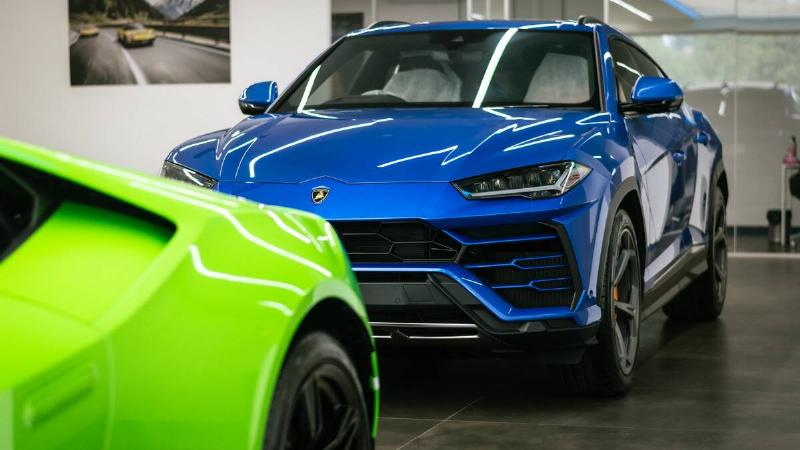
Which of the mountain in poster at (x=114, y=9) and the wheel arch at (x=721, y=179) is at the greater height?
the mountain in poster at (x=114, y=9)

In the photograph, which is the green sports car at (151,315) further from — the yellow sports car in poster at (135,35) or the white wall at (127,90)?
the yellow sports car in poster at (135,35)

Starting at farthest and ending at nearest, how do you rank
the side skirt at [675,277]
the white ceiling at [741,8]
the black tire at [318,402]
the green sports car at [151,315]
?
the white ceiling at [741,8] → the side skirt at [675,277] → the black tire at [318,402] → the green sports car at [151,315]

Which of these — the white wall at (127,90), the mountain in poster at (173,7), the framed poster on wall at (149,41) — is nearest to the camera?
the white wall at (127,90)

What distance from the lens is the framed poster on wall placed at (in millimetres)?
15883

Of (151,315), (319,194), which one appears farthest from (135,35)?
(151,315)

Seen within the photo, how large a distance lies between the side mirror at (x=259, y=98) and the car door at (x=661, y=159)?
5.58 feet

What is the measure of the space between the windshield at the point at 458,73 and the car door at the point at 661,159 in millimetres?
271

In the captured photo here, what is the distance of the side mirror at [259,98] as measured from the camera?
684 centimetres

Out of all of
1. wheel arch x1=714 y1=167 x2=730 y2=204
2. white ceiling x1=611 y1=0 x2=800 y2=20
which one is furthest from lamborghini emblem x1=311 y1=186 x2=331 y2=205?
white ceiling x1=611 y1=0 x2=800 y2=20

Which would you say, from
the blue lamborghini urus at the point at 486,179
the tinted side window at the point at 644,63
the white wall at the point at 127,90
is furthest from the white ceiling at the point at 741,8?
the blue lamborghini urus at the point at 486,179

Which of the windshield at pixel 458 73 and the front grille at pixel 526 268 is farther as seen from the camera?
the windshield at pixel 458 73

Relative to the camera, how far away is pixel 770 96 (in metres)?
14.6

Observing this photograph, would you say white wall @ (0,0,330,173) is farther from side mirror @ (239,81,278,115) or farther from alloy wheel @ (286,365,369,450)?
alloy wheel @ (286,365,369,450)

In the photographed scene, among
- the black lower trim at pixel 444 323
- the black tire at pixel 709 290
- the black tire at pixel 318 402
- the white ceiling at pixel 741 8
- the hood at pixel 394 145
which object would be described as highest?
the white ceiling at pixel 741 8
